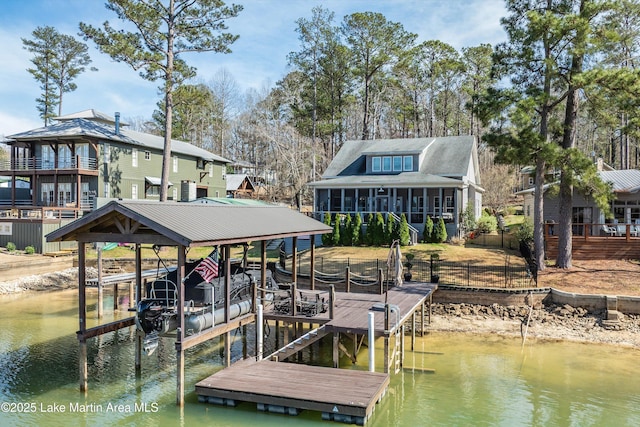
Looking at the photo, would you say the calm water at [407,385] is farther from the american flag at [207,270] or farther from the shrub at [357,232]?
the shrub at [357,232]

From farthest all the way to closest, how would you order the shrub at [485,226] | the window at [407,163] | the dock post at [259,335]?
the window at [407,163], the shrub at [485,226], the dock post at [259,335]

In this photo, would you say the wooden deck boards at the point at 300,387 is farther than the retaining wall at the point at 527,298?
No

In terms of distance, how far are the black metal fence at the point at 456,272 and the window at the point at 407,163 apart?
10525mm

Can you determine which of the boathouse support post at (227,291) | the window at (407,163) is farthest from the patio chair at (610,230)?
the boathouse support post at (227,291)

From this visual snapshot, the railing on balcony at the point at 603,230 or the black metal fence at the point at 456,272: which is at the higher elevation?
the railing on balcony at the point at 603,230

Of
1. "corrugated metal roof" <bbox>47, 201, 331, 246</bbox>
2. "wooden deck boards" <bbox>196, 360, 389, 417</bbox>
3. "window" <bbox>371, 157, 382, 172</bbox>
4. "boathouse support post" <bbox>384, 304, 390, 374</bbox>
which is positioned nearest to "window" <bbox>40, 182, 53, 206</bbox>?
"window" <bbox>371, 157, 382, 172</bbox>

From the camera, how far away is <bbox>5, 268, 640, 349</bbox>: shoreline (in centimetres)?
1730

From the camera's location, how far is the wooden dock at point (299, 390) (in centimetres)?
980

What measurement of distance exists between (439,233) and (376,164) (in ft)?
25.7

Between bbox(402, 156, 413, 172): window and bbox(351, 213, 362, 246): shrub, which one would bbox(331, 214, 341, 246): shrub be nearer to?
bbox(351, 213, 362, 246): shrub

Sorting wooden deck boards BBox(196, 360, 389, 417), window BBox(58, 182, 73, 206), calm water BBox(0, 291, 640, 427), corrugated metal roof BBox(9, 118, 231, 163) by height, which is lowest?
calm water BBox(0, 291, 640, 427)

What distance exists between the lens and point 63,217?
32.6 meters

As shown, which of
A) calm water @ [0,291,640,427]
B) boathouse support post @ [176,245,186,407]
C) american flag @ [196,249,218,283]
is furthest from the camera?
american flag @ [196,249,218,283]

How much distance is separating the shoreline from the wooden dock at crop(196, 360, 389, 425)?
8718 millimetres
